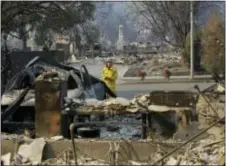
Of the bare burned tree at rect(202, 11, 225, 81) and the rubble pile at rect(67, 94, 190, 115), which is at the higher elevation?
the bare burned tree at rect(202, 11, 225, 81)

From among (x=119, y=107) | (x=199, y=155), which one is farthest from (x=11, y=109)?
(x=199, y=155)

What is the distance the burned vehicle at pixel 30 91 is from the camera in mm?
10797

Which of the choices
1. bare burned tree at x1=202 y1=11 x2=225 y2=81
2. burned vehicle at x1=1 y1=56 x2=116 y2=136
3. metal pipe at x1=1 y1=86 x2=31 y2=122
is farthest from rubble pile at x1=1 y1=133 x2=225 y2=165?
bare burned tree at x1=202 y1=11 x2=225 y2=81

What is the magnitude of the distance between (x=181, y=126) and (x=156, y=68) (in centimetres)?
2867

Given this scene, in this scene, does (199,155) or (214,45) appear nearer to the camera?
(199,155)

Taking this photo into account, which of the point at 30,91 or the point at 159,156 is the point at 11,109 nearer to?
the point at 30,91

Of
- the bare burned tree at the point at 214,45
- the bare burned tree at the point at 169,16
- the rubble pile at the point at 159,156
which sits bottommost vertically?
the rubble pile at the point at 159,156

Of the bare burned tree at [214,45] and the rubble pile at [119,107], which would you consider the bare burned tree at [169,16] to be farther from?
the rubble pile at [119,107]

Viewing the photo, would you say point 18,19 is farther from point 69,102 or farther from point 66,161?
point 66,161

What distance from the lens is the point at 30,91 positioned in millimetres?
12891

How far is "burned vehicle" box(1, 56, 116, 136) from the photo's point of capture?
425 inches

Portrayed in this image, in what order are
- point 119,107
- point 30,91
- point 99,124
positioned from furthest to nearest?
point 30,91, point 119,107, point 99,124

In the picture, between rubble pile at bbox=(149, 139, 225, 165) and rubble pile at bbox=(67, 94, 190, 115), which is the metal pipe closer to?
rubble pile at bbox=(67, 94, 190, 115)

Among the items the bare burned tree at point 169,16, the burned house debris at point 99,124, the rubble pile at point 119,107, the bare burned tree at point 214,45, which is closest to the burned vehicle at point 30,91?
the burned house debris at point 99,124
